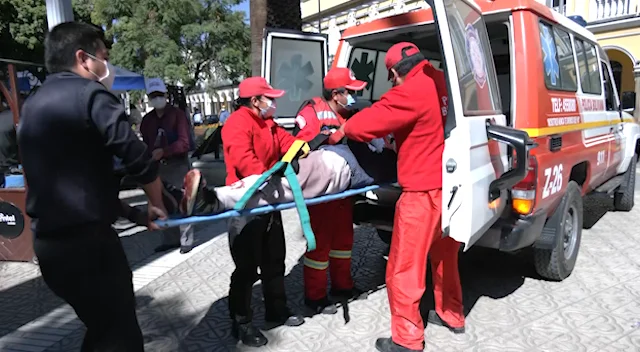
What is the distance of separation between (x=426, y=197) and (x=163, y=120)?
10.8 ft

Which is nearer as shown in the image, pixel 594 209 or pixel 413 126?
pixel 413 126

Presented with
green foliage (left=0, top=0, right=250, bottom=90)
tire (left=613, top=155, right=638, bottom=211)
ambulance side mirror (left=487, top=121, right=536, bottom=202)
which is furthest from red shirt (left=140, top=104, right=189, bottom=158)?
green foliage (left=0, top=0, right=250, bottom=90)

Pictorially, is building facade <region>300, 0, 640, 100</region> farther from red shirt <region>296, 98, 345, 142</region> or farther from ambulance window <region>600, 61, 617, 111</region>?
red shirt <region>296, 98, 345, 142</region>

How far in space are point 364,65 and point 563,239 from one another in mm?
2388

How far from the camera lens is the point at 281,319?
3.55m

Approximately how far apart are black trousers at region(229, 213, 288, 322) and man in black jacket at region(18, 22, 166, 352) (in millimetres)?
1003

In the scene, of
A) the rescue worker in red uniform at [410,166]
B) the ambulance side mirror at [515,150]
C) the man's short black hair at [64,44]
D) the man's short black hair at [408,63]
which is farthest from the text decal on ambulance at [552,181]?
the man's short black hair at [64,44]

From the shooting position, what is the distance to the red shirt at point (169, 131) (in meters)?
5.08

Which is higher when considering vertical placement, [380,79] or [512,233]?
[380,79]

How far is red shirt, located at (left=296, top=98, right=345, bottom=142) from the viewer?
3.59 meters

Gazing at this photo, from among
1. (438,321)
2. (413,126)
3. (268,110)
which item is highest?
(268,110)

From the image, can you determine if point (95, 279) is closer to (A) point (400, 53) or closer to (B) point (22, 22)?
(A) point (400, 53)

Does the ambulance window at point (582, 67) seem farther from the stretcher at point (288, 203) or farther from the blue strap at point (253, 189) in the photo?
the blue strap at point (253, 189)

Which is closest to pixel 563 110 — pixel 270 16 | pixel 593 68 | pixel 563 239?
pixel 563 239
